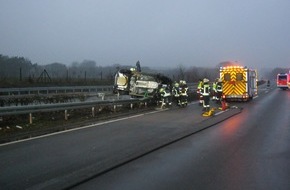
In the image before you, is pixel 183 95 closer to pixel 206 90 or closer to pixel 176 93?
pixel 176 93

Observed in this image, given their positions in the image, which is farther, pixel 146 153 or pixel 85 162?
pixel 146 153

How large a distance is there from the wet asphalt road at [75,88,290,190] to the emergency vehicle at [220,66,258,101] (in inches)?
629

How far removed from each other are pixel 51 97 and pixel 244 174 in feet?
51.8

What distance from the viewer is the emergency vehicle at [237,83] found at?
28.1m

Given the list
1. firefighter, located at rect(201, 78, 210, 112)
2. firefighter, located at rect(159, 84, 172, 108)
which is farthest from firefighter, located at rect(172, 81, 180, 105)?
firefighter, located at rect(201, 78, 210, 112)

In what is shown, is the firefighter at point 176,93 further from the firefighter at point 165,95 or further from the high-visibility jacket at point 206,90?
the high-visibility jacket at point 206,90

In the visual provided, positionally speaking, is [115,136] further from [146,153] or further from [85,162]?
[85,162]

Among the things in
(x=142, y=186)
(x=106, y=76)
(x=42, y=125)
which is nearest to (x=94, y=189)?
(x=142, y=186)

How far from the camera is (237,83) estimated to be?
2833cm

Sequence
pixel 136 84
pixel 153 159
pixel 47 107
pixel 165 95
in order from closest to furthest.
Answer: pixel 153 159 < pixel 47 107 < pixel 165 95 < pixel 136 84

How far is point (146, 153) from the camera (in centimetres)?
925

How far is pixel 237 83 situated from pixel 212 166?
69.1ft

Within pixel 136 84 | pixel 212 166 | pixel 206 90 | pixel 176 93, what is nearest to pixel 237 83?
pixel 176 93

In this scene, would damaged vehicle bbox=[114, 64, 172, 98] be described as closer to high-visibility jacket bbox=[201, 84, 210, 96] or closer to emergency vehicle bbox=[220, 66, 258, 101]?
high-visibility jacket bbox=[201, 84, 210, 96]
